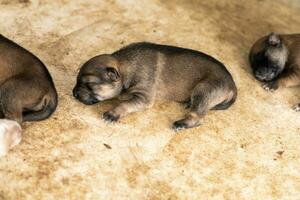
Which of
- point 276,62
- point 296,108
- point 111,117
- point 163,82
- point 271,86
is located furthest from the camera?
point 276,62

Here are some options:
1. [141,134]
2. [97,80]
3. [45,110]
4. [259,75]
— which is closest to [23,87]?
[45,110]

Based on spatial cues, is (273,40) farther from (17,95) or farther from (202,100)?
(17,95)

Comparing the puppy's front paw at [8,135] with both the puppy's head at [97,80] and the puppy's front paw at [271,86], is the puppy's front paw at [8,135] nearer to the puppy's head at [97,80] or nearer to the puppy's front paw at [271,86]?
the puppy's head at [97,80]

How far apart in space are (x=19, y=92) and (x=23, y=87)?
61mm

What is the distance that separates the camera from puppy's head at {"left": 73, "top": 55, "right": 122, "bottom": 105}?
16.3 feet

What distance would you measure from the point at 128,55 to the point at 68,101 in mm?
827

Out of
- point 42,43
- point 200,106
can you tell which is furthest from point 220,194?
point 42,43

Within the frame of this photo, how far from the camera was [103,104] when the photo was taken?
17.5 feet

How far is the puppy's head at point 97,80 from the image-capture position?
195 inches

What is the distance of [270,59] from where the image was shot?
6125 mm

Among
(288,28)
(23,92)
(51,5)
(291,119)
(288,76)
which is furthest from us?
(288,28)

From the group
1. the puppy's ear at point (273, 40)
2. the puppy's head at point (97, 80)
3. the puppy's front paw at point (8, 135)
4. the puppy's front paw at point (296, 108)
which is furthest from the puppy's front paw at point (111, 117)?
the puppy's ear at point (273, 40)

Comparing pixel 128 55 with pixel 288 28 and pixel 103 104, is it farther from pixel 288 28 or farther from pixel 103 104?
pixel 288 28

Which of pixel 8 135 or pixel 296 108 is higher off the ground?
pixel 8 135
